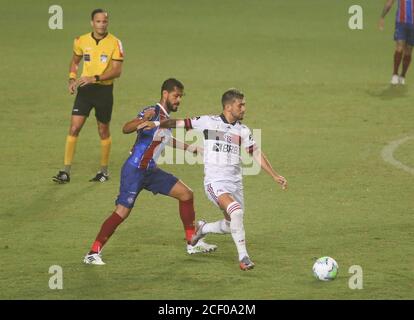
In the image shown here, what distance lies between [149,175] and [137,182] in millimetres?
259

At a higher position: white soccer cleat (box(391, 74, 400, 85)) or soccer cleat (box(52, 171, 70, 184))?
white soccer cleat (box(391, 74, 400, 85))

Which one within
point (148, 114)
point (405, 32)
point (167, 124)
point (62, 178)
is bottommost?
point (62, 178)

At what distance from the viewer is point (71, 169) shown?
19.0 metres

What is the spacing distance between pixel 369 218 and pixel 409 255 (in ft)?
6.70

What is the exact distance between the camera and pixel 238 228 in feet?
41.9

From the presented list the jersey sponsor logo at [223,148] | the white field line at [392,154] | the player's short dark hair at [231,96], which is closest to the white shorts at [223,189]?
the jersey sponsor logo at [223,148]

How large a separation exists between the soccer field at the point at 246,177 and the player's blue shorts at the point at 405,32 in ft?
4.18

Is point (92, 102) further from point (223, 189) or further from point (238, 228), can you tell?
point (238, 228)

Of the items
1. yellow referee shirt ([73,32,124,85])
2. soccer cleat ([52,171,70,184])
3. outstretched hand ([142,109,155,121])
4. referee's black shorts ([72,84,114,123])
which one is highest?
yellow referee shirt ([73,32,124,85])

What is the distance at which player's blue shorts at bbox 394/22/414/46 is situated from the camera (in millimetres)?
24266

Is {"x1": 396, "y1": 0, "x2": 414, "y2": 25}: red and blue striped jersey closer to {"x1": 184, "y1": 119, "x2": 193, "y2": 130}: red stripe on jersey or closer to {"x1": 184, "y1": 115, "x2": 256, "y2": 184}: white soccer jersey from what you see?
{"x1": 184, "y1": 115, "x2": 256, "y2": 184}: white soccer jersey

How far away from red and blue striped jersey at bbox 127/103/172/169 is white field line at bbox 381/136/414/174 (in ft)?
22.0

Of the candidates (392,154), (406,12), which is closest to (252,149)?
(392,154)

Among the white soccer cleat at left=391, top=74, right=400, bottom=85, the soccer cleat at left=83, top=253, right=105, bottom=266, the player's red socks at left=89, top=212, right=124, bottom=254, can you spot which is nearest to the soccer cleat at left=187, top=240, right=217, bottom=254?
the player's red socks at left=89, top=212, right=124, bottom=254
